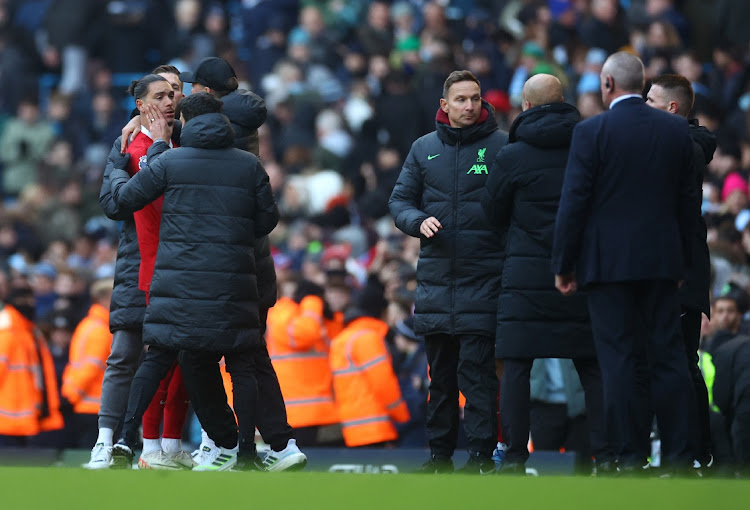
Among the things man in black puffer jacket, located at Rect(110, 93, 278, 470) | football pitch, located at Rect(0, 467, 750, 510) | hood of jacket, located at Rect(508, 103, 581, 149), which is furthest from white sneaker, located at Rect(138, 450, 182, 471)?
hood of jacket, located at Rect(508, 103, 581, 149)

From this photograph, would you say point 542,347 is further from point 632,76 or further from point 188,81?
point 188,81

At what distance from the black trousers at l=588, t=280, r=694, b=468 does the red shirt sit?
8.71ft

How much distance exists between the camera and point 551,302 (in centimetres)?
831

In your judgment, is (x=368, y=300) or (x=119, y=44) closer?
(x=368, y=300)

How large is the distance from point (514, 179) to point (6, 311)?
20.1ft

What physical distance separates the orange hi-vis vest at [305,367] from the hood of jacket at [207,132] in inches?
138

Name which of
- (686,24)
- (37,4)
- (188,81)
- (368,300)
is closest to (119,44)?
(37,4)

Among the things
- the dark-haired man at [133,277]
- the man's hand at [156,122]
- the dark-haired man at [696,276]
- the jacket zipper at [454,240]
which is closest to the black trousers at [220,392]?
the dark-haired man at [133,277]

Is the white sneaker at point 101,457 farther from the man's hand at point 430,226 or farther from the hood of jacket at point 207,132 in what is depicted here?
the man's hand at point 430,226

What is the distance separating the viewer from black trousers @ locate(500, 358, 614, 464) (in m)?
8.27

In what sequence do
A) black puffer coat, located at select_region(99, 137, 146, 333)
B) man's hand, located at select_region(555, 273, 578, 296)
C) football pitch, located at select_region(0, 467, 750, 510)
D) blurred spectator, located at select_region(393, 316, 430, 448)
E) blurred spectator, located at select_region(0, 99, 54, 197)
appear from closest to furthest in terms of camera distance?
football pitch, located at select_region(0, 467, 750, 510)
man's hand, located at select_region(555, 273, 578, 296)
black puffer coat, located at select_region(99, 137, 146, 333)
blurred spectator, located at select_region(393, 316, 430, 448)
blurred spectator, located at select_region(0, 99, 54, 197)

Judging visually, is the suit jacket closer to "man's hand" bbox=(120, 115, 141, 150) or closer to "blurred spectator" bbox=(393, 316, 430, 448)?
"man's hand" bbox=(120, 115, 141, 150)

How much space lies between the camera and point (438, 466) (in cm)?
864

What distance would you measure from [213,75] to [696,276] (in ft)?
10.2
